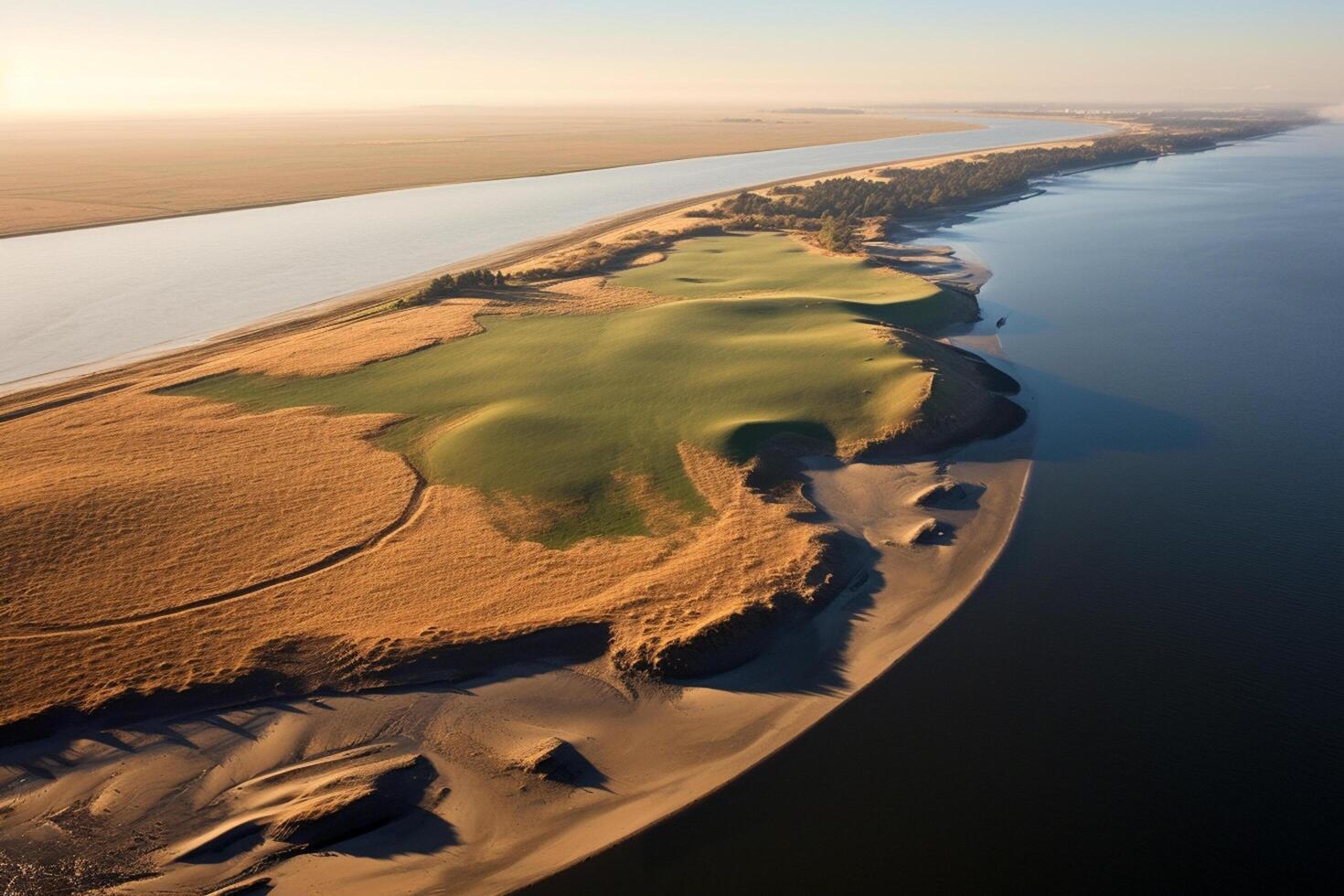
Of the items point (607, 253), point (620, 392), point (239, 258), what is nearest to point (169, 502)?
point (620, 392)

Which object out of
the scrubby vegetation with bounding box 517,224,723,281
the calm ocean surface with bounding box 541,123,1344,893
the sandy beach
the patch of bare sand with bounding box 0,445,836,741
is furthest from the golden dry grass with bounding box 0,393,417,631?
the scrubby vegetation with bounding box 517,224,723,281

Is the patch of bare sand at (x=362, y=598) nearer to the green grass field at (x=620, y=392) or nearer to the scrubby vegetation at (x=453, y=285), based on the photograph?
A: the green grass field at (x=620, y=392)

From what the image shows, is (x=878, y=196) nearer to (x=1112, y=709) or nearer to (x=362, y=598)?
(x=1112, y=709)

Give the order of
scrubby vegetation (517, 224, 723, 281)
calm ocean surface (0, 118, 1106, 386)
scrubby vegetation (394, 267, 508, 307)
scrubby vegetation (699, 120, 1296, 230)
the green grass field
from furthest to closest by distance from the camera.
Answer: scrubby vegetation (699, 120, 1296, 230), scrubby vegetation (517, 224, 723, 281), scrubby vegetation (394, 267, 508, 307), calm ocean surface (0, 118, 1106, 386), the green grass field

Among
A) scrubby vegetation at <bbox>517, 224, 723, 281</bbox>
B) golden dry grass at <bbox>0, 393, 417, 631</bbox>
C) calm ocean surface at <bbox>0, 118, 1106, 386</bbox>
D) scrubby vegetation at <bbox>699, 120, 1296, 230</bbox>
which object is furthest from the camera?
scrubby vegetation at <bbox>699, 120, 1296, 230</bbox>

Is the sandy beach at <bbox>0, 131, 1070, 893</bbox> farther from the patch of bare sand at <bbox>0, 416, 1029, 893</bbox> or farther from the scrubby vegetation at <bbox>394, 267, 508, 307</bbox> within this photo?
the scrubby vegetation at <bbox>394, 267, 508, 307</bbox>
